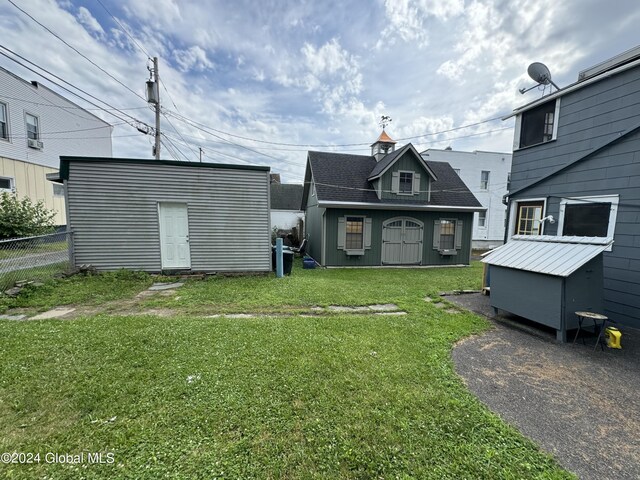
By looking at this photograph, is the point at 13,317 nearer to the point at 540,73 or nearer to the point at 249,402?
the point at 249,402

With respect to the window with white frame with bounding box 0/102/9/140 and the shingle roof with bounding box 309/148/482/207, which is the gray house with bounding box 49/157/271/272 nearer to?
the shingle roof with bounding box 309/148/482/207

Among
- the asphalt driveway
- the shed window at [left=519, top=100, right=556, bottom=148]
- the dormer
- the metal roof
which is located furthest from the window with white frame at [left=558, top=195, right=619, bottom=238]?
the dormer

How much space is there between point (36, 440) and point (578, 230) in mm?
7900

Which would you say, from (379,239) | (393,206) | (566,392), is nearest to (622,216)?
(566,392)

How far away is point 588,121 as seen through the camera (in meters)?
4.84

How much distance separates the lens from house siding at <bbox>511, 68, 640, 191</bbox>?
14.1ft

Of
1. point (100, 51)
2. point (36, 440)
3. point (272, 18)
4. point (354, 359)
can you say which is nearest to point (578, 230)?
point (354, 359)

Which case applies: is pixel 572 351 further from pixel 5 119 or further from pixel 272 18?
pixel 5 119

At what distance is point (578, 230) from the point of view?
5.02 m

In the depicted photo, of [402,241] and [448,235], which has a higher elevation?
[448,235]

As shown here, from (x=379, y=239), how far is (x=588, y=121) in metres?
6.58

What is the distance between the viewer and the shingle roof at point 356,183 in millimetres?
10289

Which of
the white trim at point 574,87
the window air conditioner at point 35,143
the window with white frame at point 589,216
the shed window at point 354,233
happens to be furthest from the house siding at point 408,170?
the window air conditioner at point 35,143

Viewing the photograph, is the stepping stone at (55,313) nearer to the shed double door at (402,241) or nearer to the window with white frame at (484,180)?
the shed double door at (402,241)
